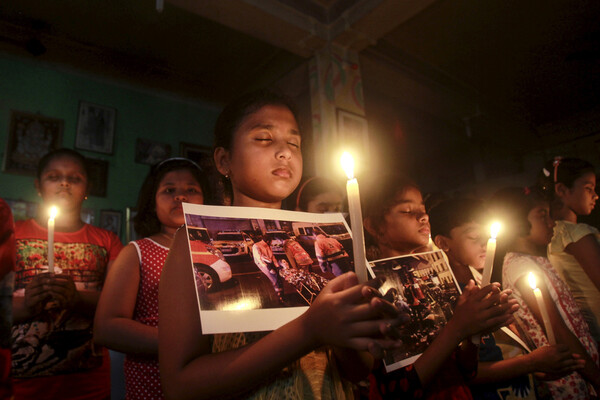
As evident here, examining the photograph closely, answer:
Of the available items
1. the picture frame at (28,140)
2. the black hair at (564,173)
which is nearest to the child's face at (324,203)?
the black hair at (564,173)

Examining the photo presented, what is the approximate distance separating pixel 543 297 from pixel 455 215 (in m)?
0.54

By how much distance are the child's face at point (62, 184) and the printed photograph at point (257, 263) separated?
1.75m

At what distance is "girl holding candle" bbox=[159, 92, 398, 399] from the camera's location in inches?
19.6

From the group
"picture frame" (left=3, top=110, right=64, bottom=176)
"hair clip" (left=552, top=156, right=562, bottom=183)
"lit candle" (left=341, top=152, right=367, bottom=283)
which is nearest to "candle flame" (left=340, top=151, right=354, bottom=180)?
"lit candle" (left=341, top=152, right=367, bottom=283)

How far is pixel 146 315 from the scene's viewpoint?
129cm

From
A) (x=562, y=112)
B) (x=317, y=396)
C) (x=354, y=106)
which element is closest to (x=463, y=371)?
(x=317, y=396)

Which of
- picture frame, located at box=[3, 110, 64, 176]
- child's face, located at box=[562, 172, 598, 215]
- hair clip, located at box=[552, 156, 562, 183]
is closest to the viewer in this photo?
child's face, located at box=[562, 172, 598, 215]

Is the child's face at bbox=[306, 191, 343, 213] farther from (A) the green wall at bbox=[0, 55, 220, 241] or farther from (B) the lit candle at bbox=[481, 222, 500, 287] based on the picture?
(A) the green wall at bbox=[0, 55, 220, 241]

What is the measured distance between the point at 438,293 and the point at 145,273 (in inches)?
39.4

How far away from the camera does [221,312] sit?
56 cm

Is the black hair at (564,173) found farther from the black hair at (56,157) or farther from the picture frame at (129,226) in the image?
the picture frame at (129,226)

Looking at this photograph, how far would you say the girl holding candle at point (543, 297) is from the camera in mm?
1551

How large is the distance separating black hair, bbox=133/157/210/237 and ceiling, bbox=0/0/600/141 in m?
1.90

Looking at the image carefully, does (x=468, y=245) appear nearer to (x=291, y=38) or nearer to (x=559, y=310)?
(x=559, y=310)
